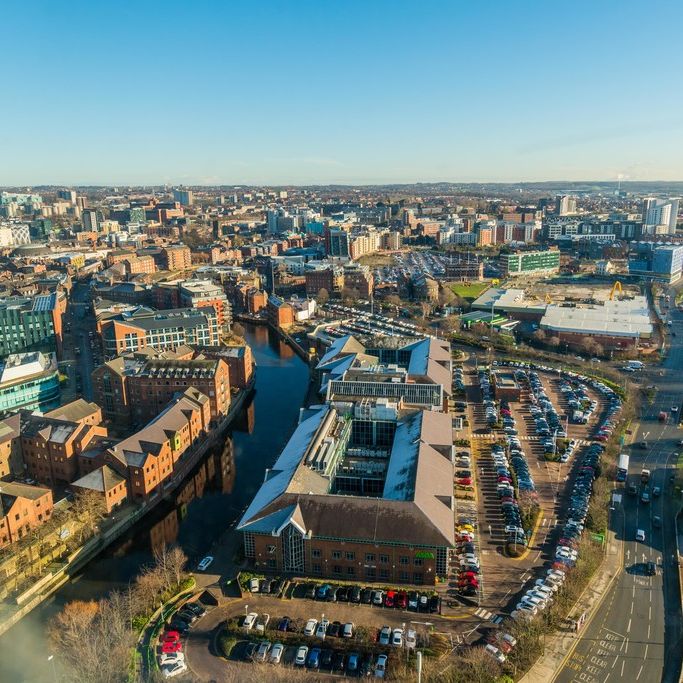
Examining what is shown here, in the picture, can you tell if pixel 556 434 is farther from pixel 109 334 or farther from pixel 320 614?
pixel 109 334

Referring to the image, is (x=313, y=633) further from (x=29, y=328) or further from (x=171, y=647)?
(x=29, y=328)

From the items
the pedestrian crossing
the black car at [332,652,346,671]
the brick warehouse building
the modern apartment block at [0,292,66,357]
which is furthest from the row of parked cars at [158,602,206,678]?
the modern apartment block at [0,292,66,357]

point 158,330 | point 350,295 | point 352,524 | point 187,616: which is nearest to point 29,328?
point 158,330

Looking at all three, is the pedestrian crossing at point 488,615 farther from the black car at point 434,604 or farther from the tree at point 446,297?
the tree at point 446,297

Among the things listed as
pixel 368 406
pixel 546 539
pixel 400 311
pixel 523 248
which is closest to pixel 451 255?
pixel 523 248

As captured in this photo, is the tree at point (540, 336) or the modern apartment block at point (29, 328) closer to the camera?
the modern apartment block at point (29, 328)

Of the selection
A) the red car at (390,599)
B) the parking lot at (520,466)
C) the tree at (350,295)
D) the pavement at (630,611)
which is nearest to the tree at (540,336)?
the parking lot at (520,466)

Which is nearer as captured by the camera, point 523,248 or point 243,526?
point 243,526
